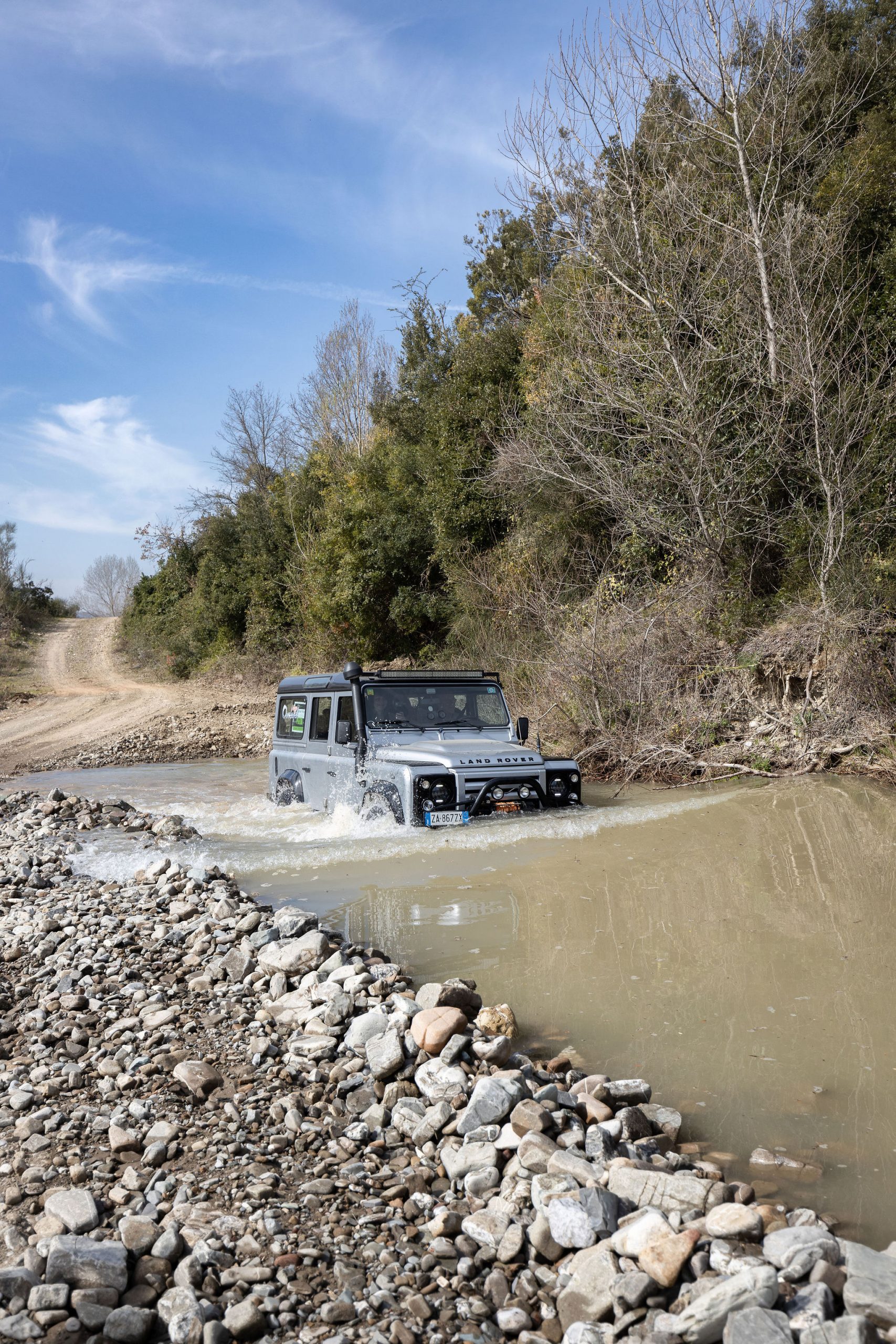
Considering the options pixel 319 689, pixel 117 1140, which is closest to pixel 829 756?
pixel 319 689

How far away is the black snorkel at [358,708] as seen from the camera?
28.2 ft

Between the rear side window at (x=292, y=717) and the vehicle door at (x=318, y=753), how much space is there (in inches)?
9.8

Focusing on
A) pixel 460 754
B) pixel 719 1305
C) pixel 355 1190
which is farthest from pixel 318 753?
pixel 719 1305

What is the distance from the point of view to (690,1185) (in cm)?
278

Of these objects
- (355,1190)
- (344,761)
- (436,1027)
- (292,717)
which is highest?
(292,717)

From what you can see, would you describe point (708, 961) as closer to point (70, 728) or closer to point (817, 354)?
point (817, 354)

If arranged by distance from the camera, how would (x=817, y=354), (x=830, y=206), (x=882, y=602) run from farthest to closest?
(x=830, y=206) → (x=817, y=354) → (x=882, y=602)

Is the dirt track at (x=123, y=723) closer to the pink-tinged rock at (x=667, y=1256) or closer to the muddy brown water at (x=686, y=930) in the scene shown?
the muddy brown water at (x=686, y=930)

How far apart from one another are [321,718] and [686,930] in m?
4.93

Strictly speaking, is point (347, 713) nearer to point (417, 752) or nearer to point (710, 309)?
point (417, 752)

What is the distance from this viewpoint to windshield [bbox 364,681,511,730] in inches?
350

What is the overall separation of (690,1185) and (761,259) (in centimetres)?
1320

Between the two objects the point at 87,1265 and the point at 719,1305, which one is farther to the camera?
the point at 87,1265

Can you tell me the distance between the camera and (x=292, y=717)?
34.0 feet
